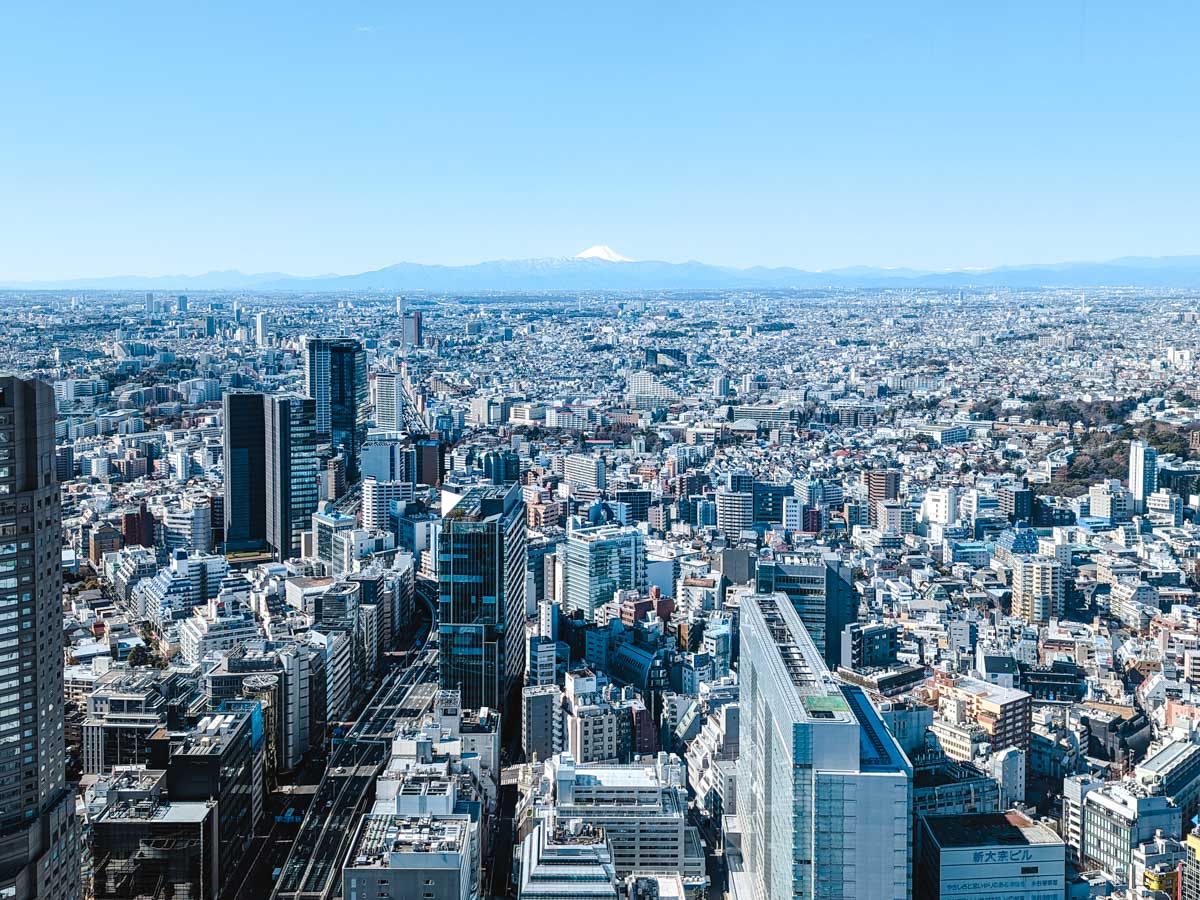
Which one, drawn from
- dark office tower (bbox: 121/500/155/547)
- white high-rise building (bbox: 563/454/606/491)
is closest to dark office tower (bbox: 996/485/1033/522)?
white high-rise building (bbox: 563/454/606/491)

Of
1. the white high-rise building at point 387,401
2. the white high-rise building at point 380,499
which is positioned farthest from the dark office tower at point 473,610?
the white high-rise building at point 387,401

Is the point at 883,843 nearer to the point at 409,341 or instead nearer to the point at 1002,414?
the point at 1002,414

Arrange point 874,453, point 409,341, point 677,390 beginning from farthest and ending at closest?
point 409,341
point 677,390
point 874,453

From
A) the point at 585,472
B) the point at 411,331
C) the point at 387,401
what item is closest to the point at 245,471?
the point at 585,472

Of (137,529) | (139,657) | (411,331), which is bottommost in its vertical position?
(139,657)

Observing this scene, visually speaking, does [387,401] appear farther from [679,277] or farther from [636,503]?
[679,277]

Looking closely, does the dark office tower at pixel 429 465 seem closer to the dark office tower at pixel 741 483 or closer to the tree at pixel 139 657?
the dark office tower at pixel 741 483

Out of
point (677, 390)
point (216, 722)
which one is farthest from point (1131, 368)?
point (216, 722)
